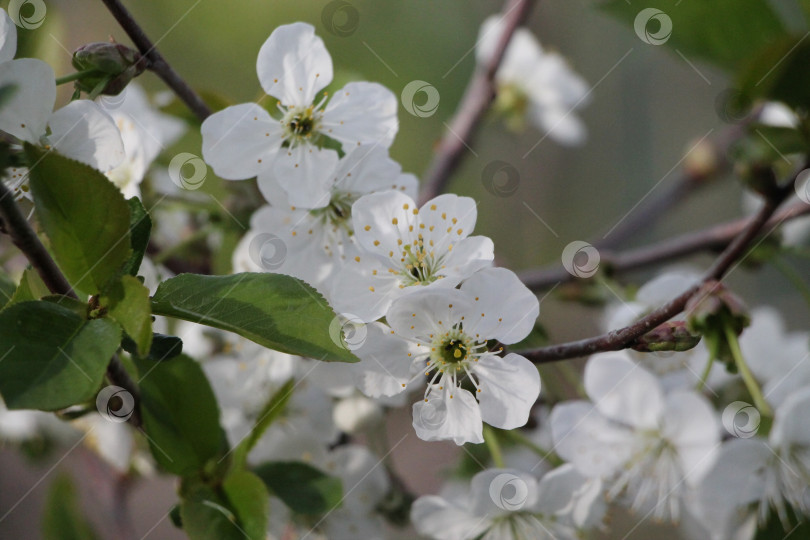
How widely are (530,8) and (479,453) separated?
1.83ft

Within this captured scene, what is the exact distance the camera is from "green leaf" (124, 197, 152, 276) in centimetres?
47

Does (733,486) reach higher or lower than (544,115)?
lower

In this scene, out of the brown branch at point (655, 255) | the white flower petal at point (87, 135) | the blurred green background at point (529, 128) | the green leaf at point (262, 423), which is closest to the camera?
the white flower petal at point (87, 135)

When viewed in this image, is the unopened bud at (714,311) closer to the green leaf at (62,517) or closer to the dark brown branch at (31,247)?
the dark brown branch at (31,247)

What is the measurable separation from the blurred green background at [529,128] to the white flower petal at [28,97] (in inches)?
53.2

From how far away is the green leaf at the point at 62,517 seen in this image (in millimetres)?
883

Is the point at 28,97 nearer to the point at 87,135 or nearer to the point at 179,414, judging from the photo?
the point at 87,135

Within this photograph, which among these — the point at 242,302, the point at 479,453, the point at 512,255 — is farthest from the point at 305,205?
the point at 512,255

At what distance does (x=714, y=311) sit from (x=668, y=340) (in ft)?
0.29

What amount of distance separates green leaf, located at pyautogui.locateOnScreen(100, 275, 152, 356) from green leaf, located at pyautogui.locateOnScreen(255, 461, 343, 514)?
24 cm

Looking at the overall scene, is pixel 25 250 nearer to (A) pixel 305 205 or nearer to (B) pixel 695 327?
(A) pixel 305 205

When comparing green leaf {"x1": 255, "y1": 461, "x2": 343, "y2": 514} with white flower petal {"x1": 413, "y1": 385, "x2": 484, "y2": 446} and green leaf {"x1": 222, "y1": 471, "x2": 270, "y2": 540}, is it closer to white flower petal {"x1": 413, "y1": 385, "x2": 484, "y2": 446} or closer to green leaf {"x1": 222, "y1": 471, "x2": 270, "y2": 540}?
green leaf {"x1": 222, "y1": 471, "x2": 270, "y2": 540}

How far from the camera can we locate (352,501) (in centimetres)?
71

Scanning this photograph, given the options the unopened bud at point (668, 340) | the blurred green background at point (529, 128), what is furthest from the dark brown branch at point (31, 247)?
the blurred green background at point (529, 128)
